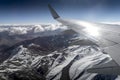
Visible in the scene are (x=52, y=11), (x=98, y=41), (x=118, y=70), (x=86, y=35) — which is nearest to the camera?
(x=118, y=70)

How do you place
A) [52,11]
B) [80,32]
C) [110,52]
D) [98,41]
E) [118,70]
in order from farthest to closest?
[52,11], [80,32], [98,41], [110,52], [118,70]

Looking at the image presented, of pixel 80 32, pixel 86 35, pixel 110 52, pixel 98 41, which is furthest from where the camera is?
pixel 80 32

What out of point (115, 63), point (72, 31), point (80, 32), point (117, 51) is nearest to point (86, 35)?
point (80, 32)

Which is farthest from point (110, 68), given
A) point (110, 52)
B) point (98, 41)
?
point (98, 41)

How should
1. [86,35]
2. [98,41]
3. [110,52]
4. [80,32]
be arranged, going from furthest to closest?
[80,32]
[86,35]
[98,41]
[110,52]

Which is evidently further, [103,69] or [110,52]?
[110,52]

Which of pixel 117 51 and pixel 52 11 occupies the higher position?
pixel 52 11

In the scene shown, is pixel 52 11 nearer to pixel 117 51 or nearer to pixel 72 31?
pixel 72 31

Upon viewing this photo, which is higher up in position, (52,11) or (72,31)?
(52,11)

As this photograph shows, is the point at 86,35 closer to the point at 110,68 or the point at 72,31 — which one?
the point at 72,31
